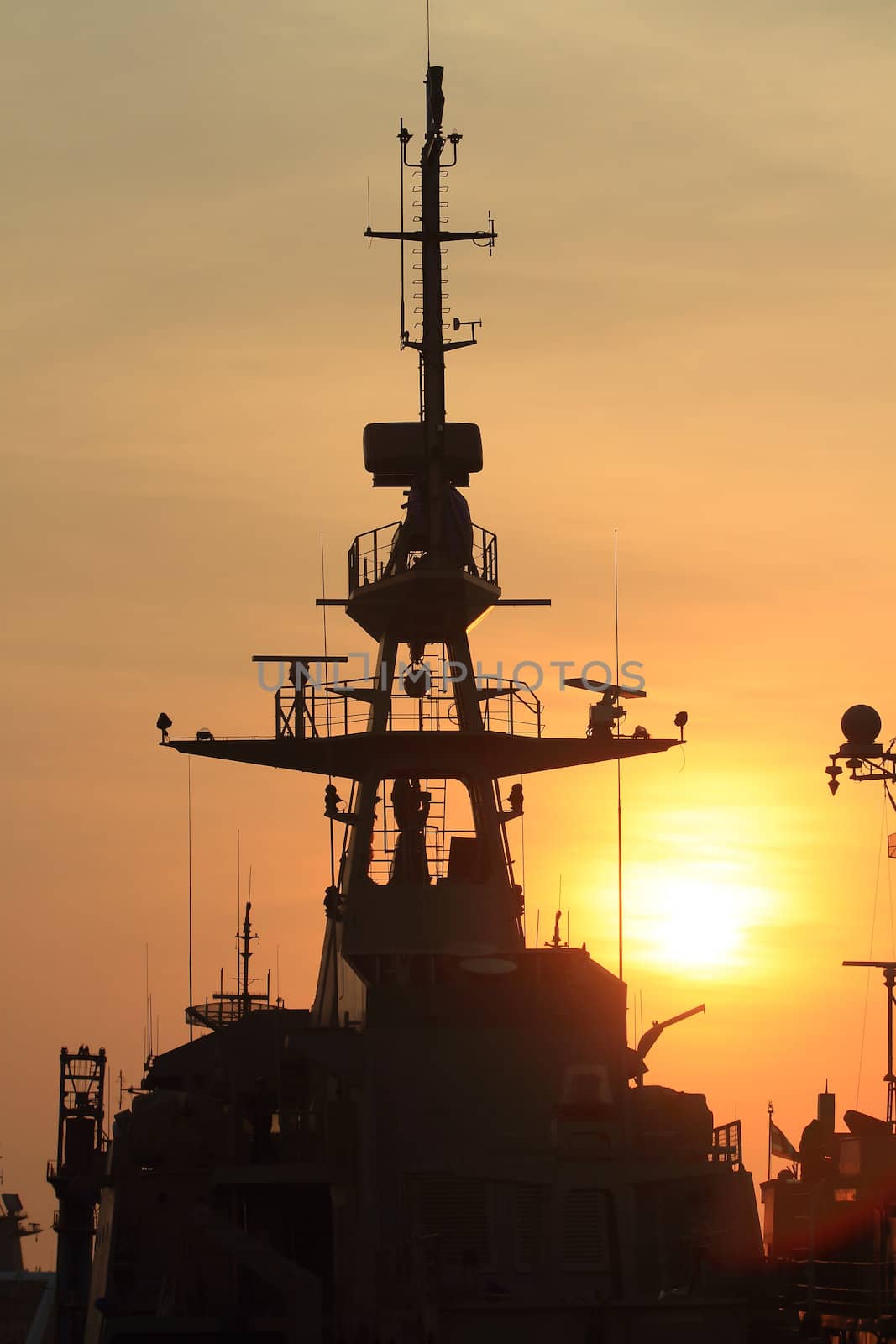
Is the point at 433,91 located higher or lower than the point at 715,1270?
higher

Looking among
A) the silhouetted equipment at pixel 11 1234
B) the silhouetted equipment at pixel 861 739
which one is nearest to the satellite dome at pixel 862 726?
the silhouetted equipment at pixel 861 739

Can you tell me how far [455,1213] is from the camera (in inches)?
1144

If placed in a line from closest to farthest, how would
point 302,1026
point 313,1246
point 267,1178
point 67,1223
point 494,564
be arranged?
point 267,1178
point 313,1246
point 302,1026
point 494,564
point 67,1223

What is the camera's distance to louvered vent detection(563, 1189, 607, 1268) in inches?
1147

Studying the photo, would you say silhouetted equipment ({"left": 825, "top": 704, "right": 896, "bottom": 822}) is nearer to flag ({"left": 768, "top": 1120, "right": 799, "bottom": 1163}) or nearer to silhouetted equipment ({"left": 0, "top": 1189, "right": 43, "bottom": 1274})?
flag ({"left": 768, "top": 1120, "right": 799, "bottom": 1163})

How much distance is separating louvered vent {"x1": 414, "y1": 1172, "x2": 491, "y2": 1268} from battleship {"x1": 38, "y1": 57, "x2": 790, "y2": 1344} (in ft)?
0.11

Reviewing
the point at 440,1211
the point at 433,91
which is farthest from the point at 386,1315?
the point at 433,91

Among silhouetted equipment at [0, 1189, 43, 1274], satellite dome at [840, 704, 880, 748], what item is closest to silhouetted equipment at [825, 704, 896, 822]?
satellite dome at [840, 704, 880, 748]

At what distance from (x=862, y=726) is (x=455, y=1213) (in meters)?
12.0

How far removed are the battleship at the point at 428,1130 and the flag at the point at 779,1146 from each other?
42.1 ft

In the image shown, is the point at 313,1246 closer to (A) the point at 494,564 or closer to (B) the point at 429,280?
(A) the point at 494,564

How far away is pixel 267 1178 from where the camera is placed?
99.1 feet

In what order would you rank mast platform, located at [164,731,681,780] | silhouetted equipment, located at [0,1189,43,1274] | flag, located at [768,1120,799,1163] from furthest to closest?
1. silhouetted equipment, located at [0,1189,43,1274]
2. flag, located at [768,1120,799,1163]
3. mast platform, located at [164,731,681,780]

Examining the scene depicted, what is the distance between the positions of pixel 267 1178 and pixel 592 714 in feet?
36.7
